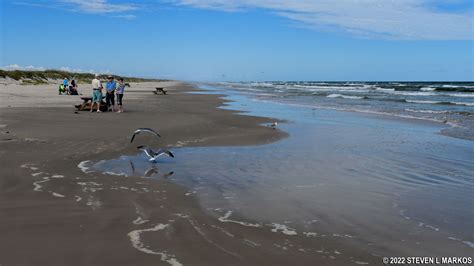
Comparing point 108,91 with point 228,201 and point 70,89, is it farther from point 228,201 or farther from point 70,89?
point 228,201

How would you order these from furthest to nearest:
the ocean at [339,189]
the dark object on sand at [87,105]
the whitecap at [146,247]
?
Result: the dark object on sand at [87,105]
the ocean at [339,189]
the whitecap at [146,247]

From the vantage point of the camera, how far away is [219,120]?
17.4 metres

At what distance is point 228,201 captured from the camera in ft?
19.2

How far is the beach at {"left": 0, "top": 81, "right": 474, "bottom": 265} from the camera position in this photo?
159 inches

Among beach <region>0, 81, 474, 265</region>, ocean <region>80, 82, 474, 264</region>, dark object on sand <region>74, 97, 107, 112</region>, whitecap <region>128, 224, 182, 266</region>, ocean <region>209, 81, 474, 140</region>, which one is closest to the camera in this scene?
whitecap <region>128, 224, 182, 266</region>

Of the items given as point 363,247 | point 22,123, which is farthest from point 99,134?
point 363,247

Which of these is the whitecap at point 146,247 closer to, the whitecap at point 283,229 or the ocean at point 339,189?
the ocean at point 339,189

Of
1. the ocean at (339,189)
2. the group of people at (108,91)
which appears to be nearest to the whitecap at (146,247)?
the ocean at (339,189)

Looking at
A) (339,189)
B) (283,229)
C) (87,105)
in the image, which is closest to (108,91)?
(87,105)

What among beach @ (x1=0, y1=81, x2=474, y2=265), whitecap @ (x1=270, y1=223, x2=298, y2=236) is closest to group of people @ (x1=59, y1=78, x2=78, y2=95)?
beach @ (x1=0, y1=81, x2=474, y2=265)

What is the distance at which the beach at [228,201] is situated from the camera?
404 centimetres

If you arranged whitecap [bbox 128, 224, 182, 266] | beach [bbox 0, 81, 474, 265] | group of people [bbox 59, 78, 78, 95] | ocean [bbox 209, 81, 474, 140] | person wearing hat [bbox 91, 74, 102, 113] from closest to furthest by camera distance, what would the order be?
whitecap [bbox 128, 224, 182, 266] < beach [bbox 0, 81, 474, 265] < person wearing hat [bbox 91, 74, 102, 113] < ocean [bbox 209, 81, 474, 140] < group of people [bbox 59, 78, 78, 95]

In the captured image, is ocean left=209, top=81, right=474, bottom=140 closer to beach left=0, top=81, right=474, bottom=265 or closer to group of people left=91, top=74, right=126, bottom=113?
beach left=0, top=81, right=474, bottom=265

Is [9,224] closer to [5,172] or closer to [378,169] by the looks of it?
[5,172]
